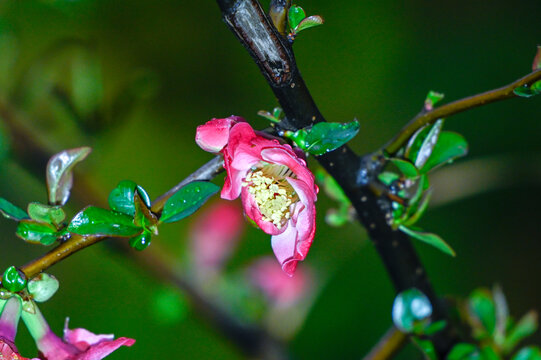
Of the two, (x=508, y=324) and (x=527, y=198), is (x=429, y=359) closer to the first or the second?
(x=508, y=324)

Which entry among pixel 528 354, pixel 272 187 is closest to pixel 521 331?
pixel 528 354

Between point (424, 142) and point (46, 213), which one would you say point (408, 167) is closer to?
point (424, 142)

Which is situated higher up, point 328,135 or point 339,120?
Result: point 328,135

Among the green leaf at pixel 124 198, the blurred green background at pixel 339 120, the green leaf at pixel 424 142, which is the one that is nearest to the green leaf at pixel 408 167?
the green leaf at pixel 424 142

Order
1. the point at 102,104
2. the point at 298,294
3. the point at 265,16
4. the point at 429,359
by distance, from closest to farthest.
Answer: the point at 265,16, the point at 429,359, the point at 102,104, the point at 298,294

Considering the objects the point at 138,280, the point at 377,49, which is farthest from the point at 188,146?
the point at 377,49

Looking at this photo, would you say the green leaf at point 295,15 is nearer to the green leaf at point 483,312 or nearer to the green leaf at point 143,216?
the green leaf at point 143,216
